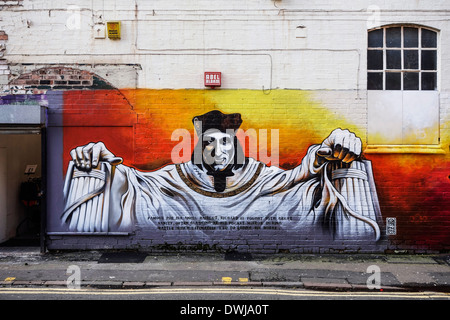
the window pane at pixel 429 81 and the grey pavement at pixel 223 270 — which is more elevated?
the window pane at pixel 429 81

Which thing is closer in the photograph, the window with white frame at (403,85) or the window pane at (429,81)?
the window with white frame at (403,85)

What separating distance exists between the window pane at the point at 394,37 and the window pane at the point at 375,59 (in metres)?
0.27

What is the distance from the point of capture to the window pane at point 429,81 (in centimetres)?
834

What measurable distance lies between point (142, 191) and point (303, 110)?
3.81 m

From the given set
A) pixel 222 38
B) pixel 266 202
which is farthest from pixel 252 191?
pixel 222 38

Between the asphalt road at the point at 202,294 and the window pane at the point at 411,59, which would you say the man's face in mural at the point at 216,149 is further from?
the window pane at the point at 411,59

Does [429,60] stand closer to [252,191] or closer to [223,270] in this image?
[252,191]

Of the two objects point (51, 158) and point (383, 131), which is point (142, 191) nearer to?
point (51, 158)

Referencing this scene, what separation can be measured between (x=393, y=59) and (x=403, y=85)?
1.96 ft

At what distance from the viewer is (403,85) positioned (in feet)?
27.3

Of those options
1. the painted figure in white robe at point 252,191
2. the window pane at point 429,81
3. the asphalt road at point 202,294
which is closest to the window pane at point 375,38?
the window pane at point 429,81

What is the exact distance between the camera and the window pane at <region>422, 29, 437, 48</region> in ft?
27.3

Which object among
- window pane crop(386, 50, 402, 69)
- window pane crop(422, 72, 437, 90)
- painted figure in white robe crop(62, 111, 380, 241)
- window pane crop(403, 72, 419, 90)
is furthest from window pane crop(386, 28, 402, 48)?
painted figure in white robe crop(62, 111, 380, 241)

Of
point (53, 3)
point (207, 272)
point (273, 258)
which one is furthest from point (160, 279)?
point (53, 3)
